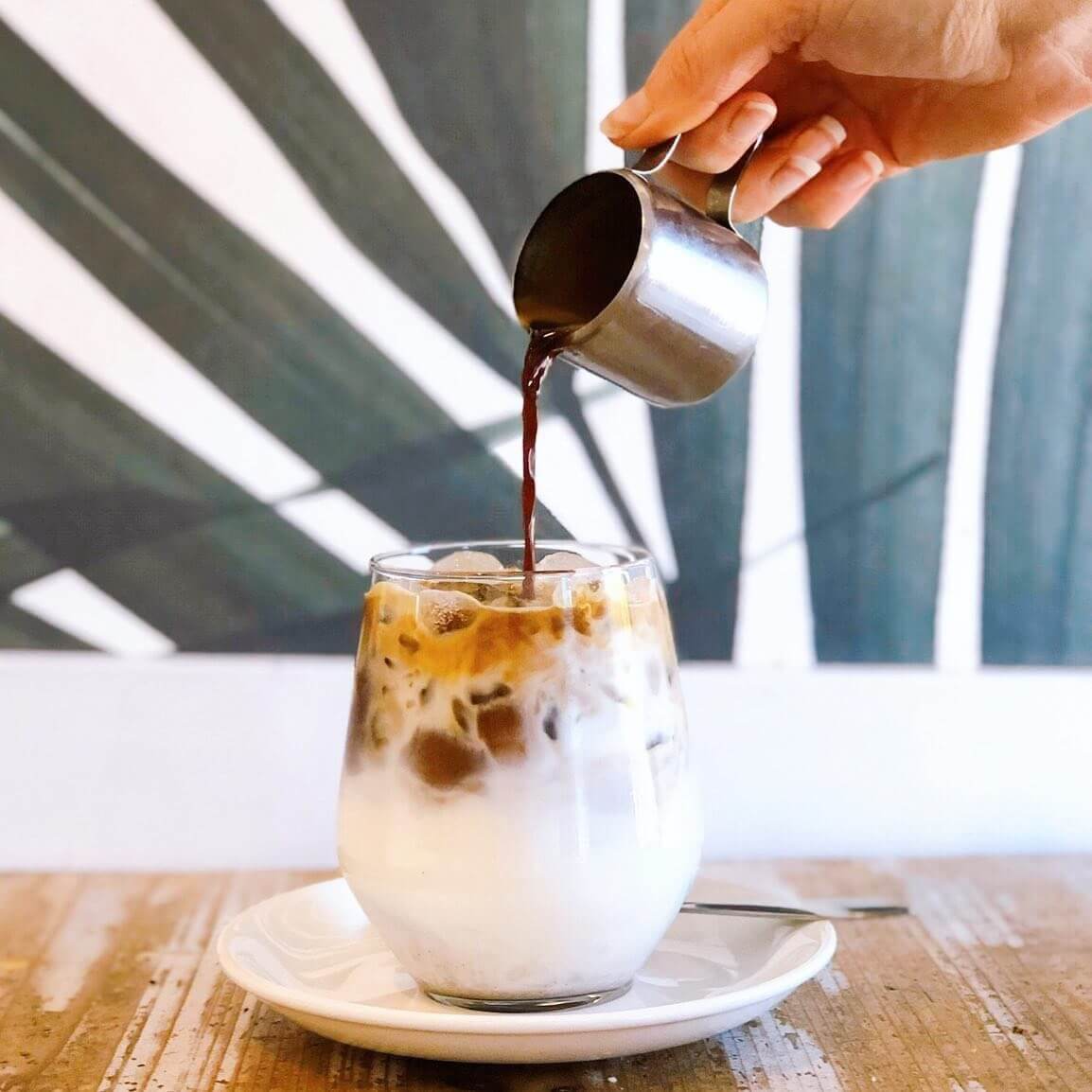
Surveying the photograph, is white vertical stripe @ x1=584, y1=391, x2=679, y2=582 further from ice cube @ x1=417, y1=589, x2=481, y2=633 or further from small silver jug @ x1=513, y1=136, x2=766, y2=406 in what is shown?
ice cube @ x1=417, y1=589, x2=481, y2=633

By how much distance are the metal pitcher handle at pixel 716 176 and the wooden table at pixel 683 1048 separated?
556mm

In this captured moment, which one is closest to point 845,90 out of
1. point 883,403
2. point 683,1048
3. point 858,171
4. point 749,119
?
point 858,171

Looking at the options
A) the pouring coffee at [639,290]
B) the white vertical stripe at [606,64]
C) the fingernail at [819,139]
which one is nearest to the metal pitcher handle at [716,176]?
the pouring coffee at [639,290]

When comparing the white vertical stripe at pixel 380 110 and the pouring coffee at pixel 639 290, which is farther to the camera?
the white vertical stripe at pixel 380 110

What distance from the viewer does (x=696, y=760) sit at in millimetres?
1302

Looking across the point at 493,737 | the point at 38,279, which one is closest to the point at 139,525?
the point at 38,279

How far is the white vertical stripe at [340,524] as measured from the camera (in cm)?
124

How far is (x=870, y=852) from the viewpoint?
132 centimetres

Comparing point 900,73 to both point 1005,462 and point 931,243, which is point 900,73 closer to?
point 931,243

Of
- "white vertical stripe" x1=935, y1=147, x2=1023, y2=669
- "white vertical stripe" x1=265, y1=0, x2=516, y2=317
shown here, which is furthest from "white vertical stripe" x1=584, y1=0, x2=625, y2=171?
"white vertical stripe" x1=935, y1=147, x2=1023, y2=669

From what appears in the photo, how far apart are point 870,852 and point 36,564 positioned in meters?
0.88

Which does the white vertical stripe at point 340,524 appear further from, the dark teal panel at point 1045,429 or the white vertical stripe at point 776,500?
the dark teal panel at point 1045,429

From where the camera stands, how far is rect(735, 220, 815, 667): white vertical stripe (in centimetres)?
126

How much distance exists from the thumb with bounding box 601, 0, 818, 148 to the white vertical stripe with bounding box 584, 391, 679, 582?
0.35 m
